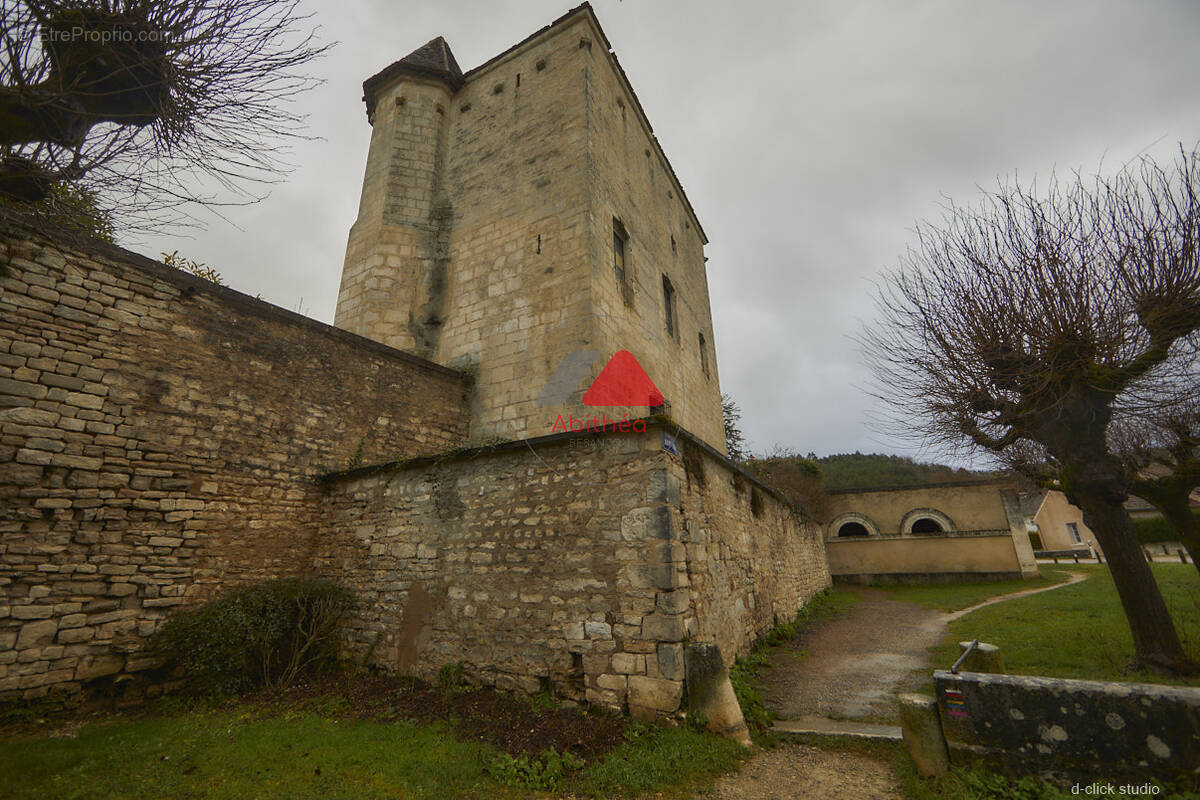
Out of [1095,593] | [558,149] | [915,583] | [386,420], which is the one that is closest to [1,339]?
[386,420]

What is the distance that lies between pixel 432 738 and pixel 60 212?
552 centimetres

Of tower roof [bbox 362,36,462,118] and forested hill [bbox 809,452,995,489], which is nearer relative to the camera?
tower roof [bbox 362,36,462,118]

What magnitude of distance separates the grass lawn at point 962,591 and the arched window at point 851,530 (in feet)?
12.1

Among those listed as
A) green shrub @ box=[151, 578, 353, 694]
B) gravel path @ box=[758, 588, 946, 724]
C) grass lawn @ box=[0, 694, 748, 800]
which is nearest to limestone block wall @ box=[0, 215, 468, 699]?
green shrub @ box=[151, 578, 353, 694]

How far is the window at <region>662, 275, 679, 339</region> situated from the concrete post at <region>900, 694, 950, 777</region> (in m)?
10.4

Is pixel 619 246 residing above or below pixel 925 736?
above

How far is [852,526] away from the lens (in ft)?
69.2

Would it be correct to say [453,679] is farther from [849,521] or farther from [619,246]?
[849,521]

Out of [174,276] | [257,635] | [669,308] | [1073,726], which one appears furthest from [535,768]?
[669,308]

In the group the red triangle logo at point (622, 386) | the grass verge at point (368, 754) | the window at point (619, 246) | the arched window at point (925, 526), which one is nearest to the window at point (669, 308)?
the window at point (619, 246)

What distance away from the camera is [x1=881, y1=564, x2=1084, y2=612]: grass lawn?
12666 mm

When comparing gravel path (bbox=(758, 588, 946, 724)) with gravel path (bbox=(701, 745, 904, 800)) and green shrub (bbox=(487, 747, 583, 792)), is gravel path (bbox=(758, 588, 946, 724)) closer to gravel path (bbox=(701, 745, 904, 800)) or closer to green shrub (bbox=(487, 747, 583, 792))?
gravel path (bbox=(701, 745, 904, 800))

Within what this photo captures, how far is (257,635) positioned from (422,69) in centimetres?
1326

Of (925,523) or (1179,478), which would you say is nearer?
(1179,478)
